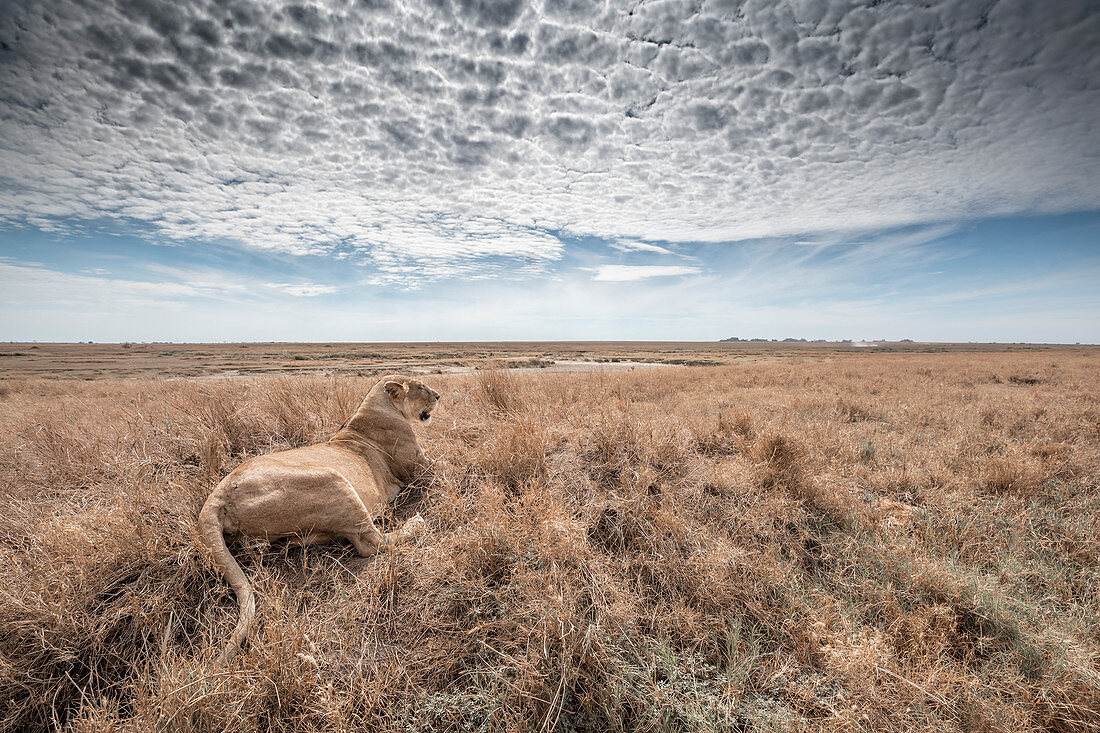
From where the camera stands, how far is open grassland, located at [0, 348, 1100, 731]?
224 cm

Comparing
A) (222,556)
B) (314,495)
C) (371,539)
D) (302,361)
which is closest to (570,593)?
(371,539)

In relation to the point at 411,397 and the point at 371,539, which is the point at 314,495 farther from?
the point at 411,397

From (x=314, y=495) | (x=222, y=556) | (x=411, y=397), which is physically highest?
(x=411, y=397)

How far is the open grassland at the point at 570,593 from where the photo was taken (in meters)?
2.24

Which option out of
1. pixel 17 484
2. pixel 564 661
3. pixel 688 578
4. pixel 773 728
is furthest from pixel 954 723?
pixel 17 484

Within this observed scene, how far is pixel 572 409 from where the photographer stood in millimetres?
6316

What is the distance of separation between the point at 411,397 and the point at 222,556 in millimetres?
2091

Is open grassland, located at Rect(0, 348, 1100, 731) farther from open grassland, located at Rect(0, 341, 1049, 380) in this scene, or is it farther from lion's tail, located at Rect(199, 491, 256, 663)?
open grassland, located at Rect(0, 341, 1049, 380)

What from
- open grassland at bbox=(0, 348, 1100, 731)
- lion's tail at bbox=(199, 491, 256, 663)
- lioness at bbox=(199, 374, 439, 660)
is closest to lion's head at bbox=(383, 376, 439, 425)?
lioness at bbox=(199, 374, 439, 660)

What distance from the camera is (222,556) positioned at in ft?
8.69

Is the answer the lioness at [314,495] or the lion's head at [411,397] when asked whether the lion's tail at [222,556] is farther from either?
the lion's head at [411,397]

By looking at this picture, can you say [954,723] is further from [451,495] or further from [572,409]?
[572,409]

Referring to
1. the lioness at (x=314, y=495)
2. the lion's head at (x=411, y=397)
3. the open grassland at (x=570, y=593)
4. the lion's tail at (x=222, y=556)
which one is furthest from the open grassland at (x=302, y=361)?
the lion's tail at (x=222, y=556)

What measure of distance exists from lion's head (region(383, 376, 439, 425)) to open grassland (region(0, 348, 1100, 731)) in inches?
22.7
